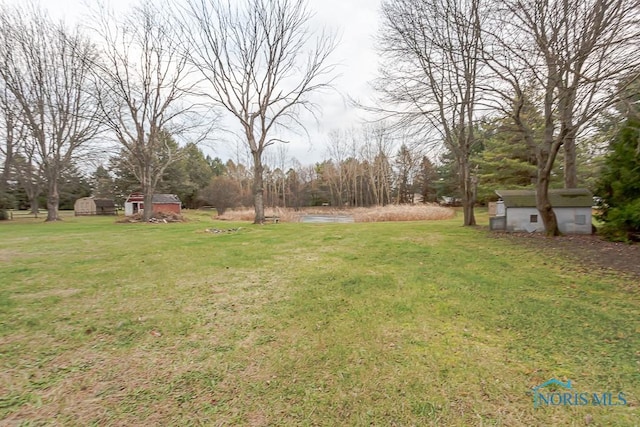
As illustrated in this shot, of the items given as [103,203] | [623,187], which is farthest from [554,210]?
[103,203]

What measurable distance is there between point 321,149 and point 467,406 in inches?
1691

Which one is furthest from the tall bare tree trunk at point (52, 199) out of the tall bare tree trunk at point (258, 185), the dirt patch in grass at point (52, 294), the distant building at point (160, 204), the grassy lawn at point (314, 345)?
the dirt patch in grass at point (52, 294)

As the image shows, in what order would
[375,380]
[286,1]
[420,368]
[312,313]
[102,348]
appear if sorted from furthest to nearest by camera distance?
[286,1] → [312,313] → [102,348] → [420,368] → [375,380]

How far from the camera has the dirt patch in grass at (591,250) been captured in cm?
499

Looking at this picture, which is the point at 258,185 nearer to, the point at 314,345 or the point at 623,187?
the point at 314,345

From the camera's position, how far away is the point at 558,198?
29.6ft

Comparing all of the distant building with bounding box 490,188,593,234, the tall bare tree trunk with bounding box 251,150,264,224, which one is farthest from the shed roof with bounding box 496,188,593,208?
the tall bare tree trunk with bounding box 251,150,264,224

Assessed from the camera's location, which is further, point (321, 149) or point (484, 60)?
point (321, 149)

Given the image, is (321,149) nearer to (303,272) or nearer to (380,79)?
(380,79)

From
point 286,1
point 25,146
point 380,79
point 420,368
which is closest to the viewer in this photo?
point 420,368

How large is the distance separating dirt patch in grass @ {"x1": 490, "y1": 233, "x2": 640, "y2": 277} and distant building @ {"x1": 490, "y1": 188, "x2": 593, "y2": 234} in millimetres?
720

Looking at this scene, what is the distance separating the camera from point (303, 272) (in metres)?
4.88

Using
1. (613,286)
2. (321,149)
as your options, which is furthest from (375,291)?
(321,149)

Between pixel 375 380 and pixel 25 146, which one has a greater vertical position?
pixel 25 146
